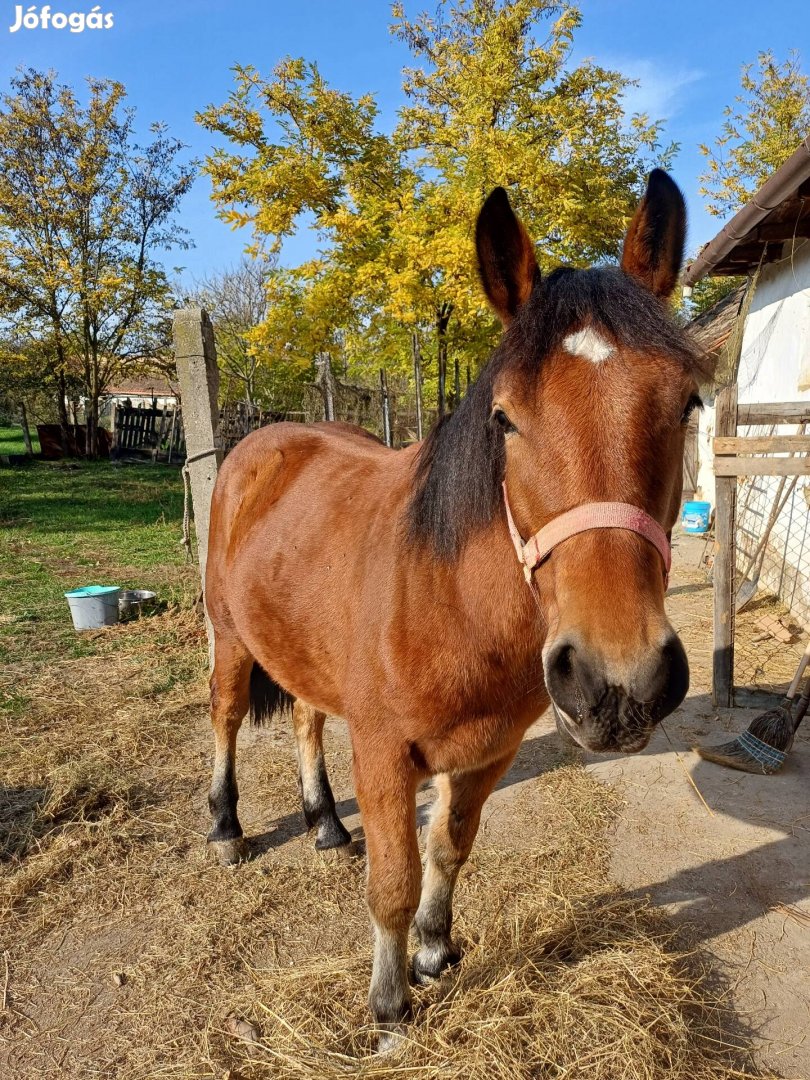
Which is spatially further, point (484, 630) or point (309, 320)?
point (309, 320)

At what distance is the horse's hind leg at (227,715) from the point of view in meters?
3.12

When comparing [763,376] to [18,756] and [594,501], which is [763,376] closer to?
[594,501]

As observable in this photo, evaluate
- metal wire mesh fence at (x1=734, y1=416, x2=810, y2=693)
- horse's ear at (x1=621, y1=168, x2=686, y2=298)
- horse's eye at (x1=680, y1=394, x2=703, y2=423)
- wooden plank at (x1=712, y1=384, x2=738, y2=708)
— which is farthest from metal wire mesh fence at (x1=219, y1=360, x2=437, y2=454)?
horse's eye at (x1=680, y1=394, x2=703, y2=423)

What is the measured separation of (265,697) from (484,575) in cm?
224

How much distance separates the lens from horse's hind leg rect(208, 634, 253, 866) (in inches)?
123

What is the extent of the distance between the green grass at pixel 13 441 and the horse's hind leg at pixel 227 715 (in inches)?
925

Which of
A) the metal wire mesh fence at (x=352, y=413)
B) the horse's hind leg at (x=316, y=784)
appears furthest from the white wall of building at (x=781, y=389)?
the metal wire mesh fence at (x=352, y=413)

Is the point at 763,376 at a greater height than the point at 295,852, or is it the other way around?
the point at 763,376

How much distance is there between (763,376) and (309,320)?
19.1ft

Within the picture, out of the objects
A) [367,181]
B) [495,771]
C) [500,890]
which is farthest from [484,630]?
[367,181]

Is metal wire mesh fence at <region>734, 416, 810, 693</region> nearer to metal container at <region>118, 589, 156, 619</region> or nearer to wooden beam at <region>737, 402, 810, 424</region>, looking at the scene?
wooden beam at <region>737, 402, 810, 424</region>

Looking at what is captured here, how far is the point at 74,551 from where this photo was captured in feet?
30.0

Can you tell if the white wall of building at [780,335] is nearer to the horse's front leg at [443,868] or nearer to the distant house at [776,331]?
the distant house at [776,331]

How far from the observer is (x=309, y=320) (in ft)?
30.0
